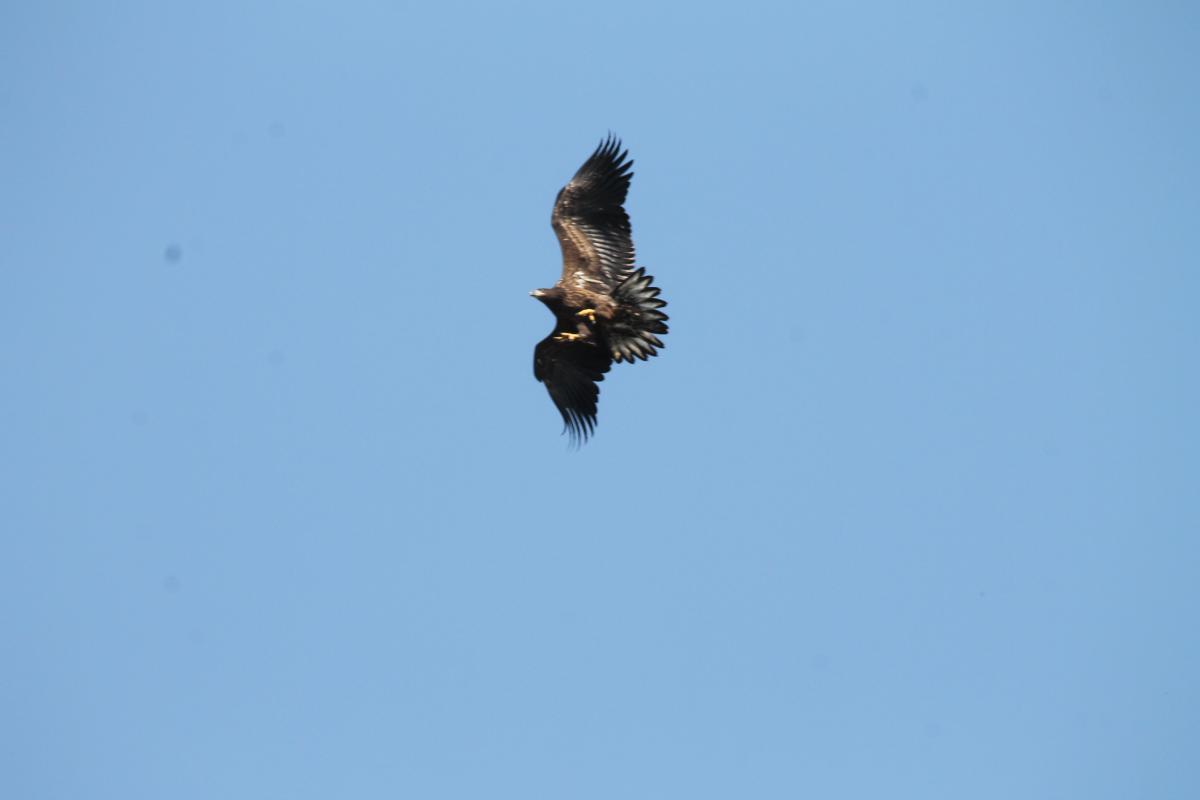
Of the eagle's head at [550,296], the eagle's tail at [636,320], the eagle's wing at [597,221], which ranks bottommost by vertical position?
the eagle's tail at [636,320]

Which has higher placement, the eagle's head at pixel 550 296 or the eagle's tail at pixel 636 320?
the eagle's head at pixel 550 296

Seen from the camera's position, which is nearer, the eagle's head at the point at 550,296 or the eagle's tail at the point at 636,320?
the eagle's tail at the point at 636,320

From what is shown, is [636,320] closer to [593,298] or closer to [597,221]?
[593,298]

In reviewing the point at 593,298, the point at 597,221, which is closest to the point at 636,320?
the point at 593,298

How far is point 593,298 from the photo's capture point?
19703 millimetres

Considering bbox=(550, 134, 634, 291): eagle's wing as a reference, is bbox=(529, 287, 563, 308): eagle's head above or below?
below

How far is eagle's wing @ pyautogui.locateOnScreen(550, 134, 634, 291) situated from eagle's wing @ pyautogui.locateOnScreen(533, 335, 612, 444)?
35.5 inches

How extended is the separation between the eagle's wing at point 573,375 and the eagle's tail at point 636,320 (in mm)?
431

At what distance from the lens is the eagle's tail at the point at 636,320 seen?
18719mm

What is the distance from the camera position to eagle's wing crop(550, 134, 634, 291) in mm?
20453

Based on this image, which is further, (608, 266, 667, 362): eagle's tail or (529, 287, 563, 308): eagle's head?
(529, 287, 563, 308): eagle's head

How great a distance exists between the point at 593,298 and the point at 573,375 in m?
1.15

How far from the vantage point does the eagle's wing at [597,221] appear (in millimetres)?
20453

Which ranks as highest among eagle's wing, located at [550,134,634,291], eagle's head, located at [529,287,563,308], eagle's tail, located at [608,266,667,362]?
eagle's wing, located at [550,134,634,291]
